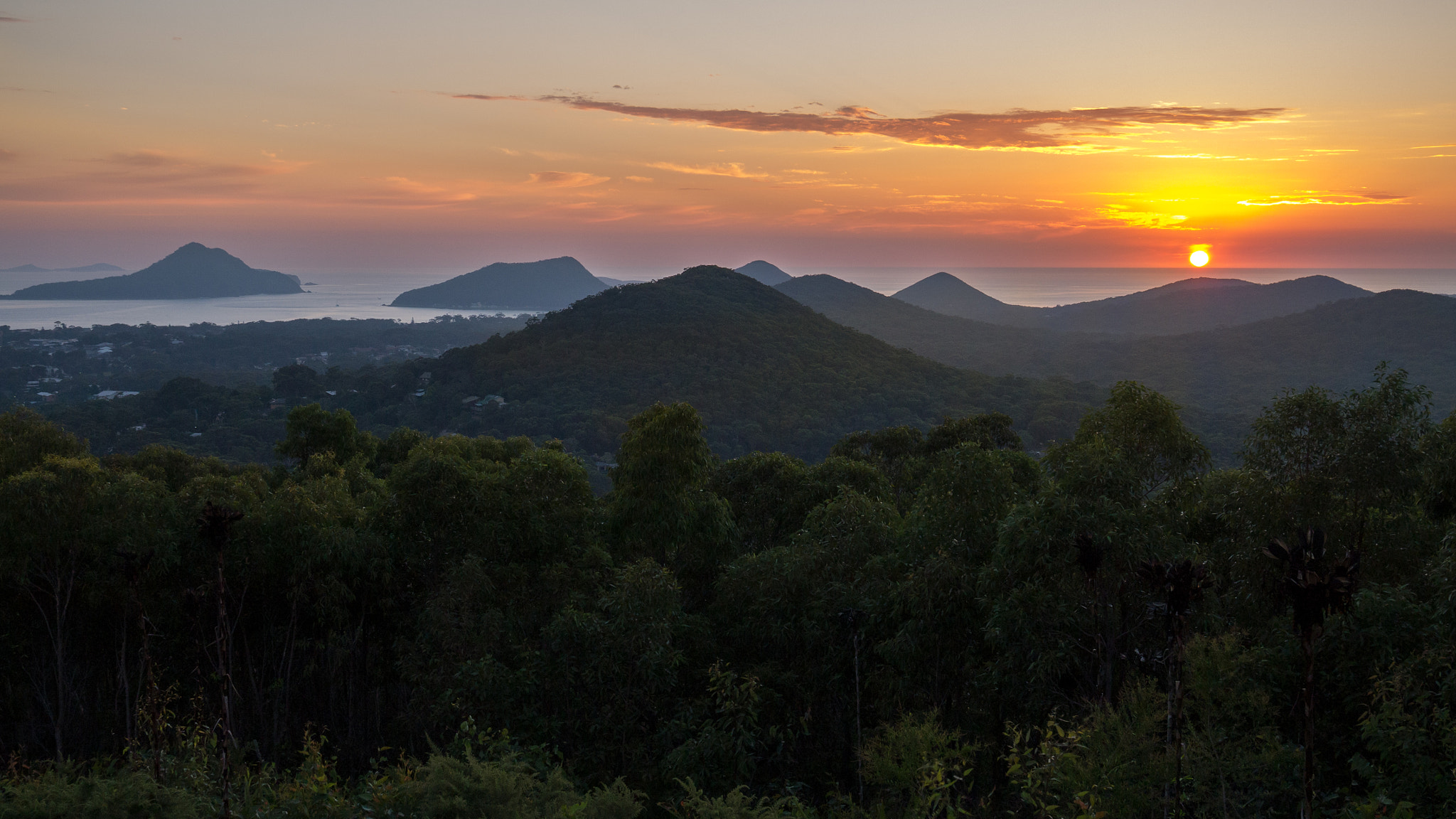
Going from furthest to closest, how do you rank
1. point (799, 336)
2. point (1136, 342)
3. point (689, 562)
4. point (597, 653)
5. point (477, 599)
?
1. point (1136, 342)
2. point (799, 336)
3. point (689, 562)
4. point (477, 599)
5. point (597, 653)

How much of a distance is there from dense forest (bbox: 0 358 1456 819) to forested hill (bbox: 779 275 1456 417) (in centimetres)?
9437

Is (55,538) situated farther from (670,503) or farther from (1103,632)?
(1103,632)

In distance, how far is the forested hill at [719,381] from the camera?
3039 inches

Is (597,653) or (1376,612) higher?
(1376,612)

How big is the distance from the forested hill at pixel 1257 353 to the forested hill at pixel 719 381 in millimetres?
24827

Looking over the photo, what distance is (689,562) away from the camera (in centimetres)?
1579

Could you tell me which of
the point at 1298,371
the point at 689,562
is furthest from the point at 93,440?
the point at 1298,371

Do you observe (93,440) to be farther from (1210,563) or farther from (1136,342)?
(1136,342)

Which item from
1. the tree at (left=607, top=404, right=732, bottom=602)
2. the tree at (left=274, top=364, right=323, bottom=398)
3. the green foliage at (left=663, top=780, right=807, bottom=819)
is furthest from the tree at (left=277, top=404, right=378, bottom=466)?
the tree at (left=274, top=364, right=323, bottom=398)

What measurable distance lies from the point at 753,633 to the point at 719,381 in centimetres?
7713

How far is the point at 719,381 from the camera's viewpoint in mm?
90062

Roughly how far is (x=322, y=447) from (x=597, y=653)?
46.1ft

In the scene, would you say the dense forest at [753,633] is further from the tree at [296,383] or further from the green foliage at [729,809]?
the tree at [296,383]

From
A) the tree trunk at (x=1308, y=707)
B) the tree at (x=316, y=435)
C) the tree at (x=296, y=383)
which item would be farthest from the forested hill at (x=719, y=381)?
the tree trunk at (x=1308, y=707)
